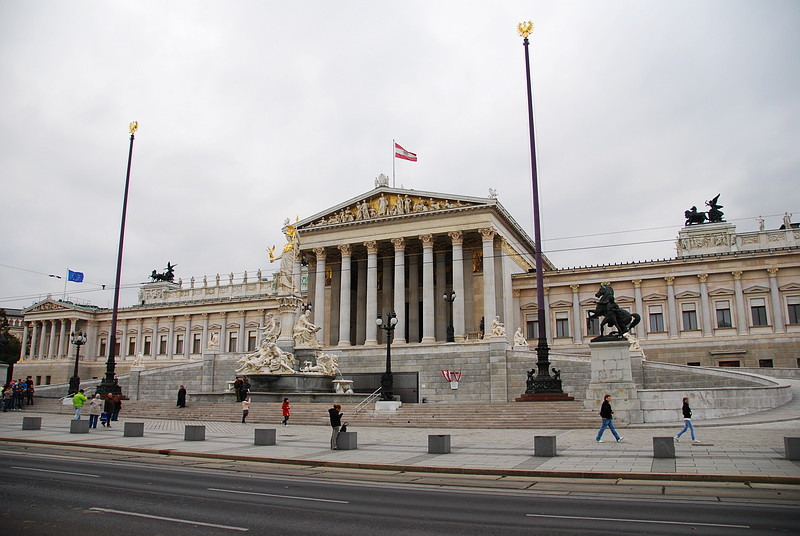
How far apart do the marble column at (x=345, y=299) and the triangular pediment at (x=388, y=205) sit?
125 inches

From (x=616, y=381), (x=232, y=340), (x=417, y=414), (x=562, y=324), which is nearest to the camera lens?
(x=616, y=381)

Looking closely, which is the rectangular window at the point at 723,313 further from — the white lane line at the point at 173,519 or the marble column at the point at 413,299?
the white lane line at the point at 173,519

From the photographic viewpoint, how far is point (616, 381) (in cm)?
2650

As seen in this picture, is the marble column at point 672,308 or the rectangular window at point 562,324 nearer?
the marble column at point 672,308

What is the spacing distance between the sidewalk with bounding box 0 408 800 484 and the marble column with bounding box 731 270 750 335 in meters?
30.0

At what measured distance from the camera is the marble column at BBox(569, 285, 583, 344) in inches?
2518

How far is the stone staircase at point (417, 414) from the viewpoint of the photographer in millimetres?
28000

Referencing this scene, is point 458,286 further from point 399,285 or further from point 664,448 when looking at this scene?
point 664,448

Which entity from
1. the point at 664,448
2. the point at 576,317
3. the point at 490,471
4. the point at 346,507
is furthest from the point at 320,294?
the point at 346,507

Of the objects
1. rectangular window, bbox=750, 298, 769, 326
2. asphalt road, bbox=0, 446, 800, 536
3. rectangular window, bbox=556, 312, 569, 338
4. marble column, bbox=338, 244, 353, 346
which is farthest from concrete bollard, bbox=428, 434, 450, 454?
rectangular window, bbox=750, 298, 769, 326

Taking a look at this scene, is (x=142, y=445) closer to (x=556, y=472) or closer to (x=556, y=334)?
(x=556, y=472)

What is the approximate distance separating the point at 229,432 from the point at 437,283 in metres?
40.6

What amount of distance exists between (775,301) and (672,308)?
8.53 m

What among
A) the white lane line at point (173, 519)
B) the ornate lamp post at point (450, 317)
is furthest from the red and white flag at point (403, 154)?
the white lane line at point (173, 519)
